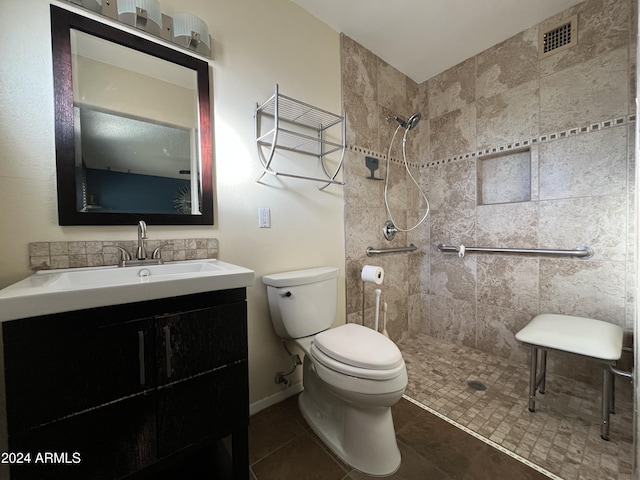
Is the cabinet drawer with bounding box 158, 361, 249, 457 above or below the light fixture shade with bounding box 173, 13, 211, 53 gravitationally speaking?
below

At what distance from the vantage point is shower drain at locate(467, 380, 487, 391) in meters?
1.56

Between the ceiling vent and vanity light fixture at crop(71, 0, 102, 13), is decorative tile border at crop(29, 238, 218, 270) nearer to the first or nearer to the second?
vanity light fixture at crop(71, 0, 102, 13)

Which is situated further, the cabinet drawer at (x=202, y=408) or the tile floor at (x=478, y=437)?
the tile floor at (x=478, y=437)

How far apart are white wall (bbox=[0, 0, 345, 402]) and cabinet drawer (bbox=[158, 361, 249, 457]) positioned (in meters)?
0.49

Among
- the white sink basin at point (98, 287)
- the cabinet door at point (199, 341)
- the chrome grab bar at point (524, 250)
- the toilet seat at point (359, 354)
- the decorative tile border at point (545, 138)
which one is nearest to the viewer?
the white sink basin at point (98, 287)

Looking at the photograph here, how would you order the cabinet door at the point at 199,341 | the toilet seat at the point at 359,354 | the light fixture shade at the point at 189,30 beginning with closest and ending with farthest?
the cabinet door at the point at 199,341
the toilet seat at the point at 359,354
the light fixture shade at the point at 189,30

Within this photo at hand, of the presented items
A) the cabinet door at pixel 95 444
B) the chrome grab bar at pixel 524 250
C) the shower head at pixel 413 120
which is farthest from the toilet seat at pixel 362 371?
the shower head at pixel 413 120

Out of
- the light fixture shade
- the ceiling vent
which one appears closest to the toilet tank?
the light fixture shade

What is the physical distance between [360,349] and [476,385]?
107 centimetres

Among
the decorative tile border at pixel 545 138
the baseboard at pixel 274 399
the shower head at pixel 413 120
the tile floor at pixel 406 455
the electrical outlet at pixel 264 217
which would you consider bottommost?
the tile floor at pixel 406 455

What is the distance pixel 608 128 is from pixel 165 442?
8.50ft

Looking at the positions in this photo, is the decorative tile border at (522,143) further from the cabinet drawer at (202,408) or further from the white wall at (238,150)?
the cabinet drawer at (202,408)

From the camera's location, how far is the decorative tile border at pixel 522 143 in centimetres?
143

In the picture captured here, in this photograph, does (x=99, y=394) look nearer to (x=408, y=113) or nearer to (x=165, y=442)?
(x=165, y=442)
